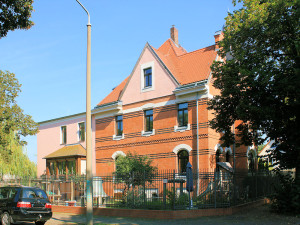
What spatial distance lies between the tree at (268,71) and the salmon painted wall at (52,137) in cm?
1908

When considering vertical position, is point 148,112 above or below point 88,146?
above

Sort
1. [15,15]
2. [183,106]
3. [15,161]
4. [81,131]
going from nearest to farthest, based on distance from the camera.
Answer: [15,15]
[183,106]
[81,131]
[15,161]

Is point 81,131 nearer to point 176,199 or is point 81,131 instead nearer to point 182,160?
point 182,160

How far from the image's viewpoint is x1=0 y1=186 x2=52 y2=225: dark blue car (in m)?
13.7

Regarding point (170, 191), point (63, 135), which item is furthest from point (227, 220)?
point (63, 135)

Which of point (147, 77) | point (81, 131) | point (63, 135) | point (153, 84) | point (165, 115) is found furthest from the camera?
point (63, 135)

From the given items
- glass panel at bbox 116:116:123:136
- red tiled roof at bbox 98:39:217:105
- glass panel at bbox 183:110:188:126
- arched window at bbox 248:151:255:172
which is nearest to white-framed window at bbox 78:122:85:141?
red tiled roof at bbox 98:39:217:105

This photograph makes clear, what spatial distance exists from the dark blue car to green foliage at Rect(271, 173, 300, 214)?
10.6 metres

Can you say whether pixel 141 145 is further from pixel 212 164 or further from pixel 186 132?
pixel 212 164

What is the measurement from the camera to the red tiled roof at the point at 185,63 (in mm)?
24319

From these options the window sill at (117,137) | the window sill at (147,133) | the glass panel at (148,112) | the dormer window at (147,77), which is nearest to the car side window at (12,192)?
the window sill at (147,133)

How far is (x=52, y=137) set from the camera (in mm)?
35000

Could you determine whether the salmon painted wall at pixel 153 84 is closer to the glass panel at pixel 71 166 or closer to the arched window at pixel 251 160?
the glass panel at pixel 71 166

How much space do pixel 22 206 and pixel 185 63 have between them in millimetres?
17098
